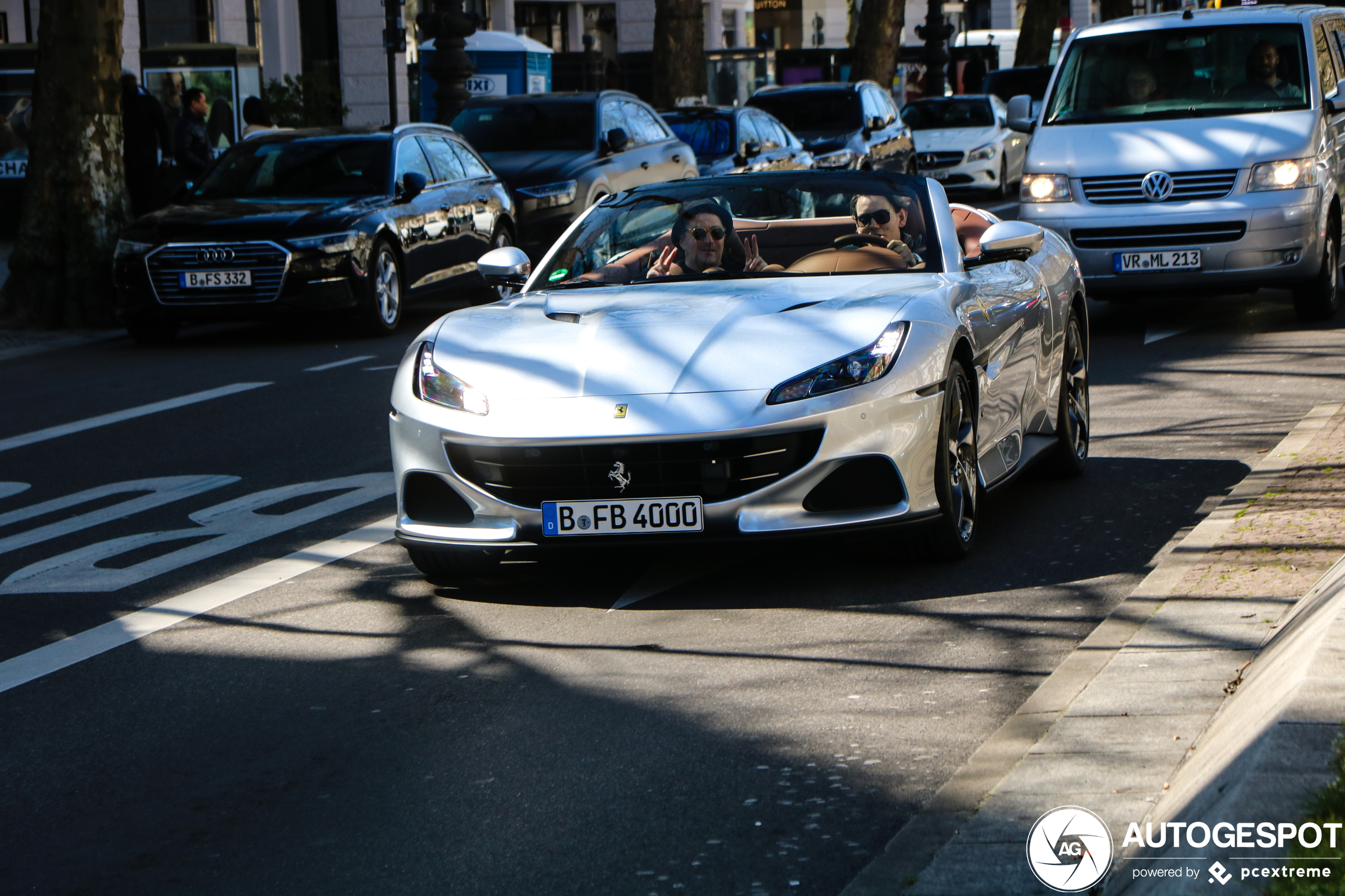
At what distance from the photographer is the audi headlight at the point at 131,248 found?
14.5 m

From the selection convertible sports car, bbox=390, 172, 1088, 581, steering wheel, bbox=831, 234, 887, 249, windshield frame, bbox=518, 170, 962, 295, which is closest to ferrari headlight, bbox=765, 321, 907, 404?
convertible sports car, bbox=390, 172, 1088, 581

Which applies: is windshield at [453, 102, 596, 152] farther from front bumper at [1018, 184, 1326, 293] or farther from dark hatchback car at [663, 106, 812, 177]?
front bumper at [1018, 184, 1326, 293]

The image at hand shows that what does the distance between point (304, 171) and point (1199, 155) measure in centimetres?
693

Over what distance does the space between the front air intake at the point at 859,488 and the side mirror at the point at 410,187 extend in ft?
32.4

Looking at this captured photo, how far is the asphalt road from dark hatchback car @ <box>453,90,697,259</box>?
9340mm

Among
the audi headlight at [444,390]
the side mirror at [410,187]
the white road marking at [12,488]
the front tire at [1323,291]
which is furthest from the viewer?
the side mirror at [410,187]

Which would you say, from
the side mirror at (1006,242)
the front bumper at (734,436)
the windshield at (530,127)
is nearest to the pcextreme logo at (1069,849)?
the front bumper at (734,436)

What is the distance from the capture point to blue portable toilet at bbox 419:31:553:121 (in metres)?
34.1

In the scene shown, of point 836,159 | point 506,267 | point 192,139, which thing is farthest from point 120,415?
point 836,159

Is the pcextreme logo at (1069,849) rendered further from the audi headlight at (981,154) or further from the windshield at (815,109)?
the audi headlight at (981,154)

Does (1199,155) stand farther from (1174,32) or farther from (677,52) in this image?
(677,52)

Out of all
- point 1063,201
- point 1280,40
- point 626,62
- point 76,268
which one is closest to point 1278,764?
point 1063,201

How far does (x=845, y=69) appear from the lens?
49.2 m

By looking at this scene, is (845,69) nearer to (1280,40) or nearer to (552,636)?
(1280,40)
